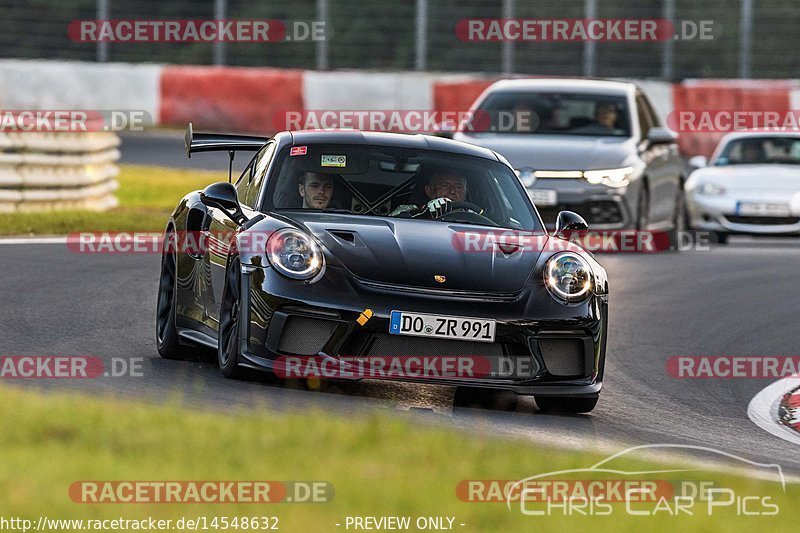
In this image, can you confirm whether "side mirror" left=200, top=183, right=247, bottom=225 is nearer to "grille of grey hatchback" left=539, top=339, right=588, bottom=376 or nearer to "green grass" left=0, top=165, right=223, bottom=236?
"grille of grey hatchback" left=539, top=339, right=588, bottom=376

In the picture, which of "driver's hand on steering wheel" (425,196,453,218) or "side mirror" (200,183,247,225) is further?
"driver's hand on steering wheel" (425,196,453,218)

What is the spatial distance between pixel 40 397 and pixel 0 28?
70.5 ft

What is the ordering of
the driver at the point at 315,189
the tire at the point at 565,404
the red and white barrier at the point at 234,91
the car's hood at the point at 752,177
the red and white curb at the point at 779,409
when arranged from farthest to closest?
the red and white barrier at the point at 234,91
the car's hood at the point at 752,177
the driver at the point at 315,189
the red and white curb at the point at 779,409
the tire at the point at 565,404

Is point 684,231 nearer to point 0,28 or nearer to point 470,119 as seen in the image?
point 470,119

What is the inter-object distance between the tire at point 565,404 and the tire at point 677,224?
31.5ft

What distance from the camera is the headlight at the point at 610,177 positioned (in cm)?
1559

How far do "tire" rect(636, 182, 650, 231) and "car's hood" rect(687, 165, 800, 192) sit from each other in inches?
109

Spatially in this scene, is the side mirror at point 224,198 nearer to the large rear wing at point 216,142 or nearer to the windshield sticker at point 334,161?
the windshield sticker at point 334,161

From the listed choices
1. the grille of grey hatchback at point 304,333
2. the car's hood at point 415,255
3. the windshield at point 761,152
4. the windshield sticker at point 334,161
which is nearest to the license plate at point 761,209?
the windshield at point 761,152

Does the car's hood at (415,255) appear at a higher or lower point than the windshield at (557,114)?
higher

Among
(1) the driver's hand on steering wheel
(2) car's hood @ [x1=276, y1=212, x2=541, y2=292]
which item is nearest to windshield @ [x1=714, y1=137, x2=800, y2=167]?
(1) the driver's hand on steering wheel

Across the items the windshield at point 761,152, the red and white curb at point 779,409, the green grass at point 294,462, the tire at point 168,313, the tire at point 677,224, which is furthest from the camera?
the windshield at point 761,152

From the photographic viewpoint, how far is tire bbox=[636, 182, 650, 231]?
1606 centimetres

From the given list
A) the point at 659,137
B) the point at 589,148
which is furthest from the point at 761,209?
the point at 589,148
